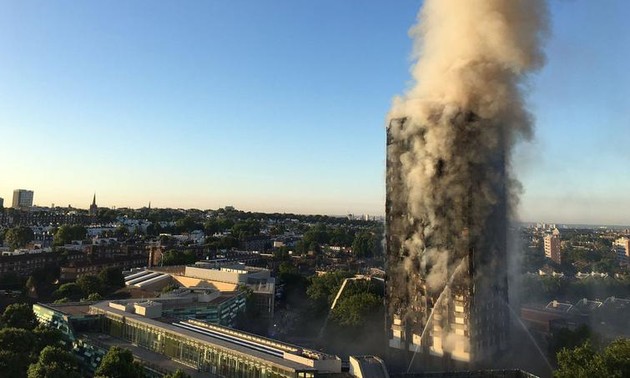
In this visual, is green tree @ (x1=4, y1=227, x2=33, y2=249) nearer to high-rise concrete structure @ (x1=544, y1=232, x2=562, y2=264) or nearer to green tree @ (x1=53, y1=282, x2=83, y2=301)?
green tree @ (x1=53, y1=282, x2=83, y2=301)

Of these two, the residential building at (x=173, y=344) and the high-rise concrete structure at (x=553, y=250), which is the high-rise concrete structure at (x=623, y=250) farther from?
the residential building at (x=173, y=344)

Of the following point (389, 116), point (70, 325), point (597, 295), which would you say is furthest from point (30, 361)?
point (597, 295)

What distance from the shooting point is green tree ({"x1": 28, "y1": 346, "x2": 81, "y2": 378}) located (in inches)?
849

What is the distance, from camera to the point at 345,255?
97812 mm

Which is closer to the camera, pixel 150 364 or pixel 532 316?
pixel 150 364

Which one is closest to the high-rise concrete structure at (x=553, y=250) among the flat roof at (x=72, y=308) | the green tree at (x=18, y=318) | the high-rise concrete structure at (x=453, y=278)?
Result: the high-rise concrete structure at (x=453, y=278)

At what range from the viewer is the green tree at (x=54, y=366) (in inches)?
849

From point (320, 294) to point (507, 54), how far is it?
92.4ft

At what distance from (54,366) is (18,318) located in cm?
1217

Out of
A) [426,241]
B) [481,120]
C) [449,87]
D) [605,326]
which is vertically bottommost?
[605,326]

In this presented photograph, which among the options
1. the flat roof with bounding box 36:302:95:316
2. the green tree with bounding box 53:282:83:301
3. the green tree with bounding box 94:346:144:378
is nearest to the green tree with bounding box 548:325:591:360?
the green tree with bounding box 94:346:144:378

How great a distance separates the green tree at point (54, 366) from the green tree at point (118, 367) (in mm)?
1453

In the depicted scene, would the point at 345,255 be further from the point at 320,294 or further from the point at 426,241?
the point at 426,241

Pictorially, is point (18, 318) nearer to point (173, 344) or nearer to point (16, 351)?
point (16, 351)
